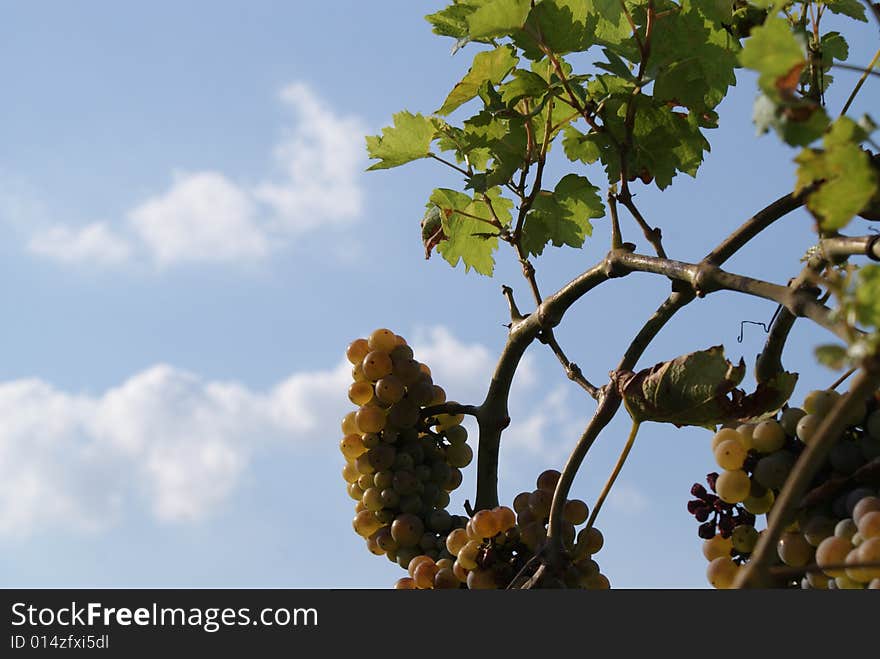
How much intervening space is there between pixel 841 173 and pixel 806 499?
1.31 feet

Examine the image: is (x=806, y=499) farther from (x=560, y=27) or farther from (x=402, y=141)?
(x=402, y=141)

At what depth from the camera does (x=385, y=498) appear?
1.51m

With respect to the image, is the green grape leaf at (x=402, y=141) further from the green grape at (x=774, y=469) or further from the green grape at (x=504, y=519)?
the green grape at (x=774, y=469)

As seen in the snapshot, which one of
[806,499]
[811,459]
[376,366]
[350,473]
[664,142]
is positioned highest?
[664,142]

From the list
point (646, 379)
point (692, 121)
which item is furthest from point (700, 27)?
point (646, 379)

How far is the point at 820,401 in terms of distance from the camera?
911mm

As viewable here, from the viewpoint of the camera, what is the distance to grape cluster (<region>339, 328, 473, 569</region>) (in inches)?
59.3

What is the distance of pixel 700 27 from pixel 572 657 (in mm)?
910

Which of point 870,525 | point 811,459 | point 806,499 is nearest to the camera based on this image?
point 811,459

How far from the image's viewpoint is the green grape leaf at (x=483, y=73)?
145 centimetres

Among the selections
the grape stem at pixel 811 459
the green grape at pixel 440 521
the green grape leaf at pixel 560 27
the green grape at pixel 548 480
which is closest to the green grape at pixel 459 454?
the green grape at pixel 440 521

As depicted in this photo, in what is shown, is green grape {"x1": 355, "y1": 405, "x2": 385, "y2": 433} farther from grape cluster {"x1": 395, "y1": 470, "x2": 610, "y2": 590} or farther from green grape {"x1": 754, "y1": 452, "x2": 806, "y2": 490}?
green grape {"x1": 754, "y1": 452, "x2": 806, "y2": 490}

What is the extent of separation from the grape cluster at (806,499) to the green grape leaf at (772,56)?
0.35 metres

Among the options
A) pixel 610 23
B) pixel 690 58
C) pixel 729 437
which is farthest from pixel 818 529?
pixel 610 23
